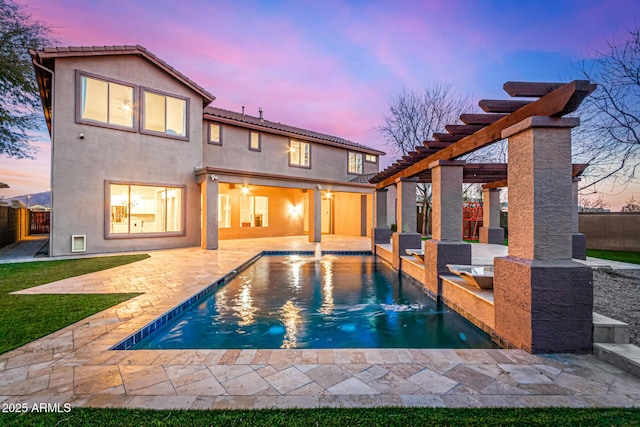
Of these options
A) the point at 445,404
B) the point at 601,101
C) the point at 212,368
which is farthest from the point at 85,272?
the point at 601,101

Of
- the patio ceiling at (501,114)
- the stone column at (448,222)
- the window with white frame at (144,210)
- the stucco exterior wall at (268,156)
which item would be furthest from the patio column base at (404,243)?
the window with white frame at (144,210)

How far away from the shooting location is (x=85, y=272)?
23.9 ft

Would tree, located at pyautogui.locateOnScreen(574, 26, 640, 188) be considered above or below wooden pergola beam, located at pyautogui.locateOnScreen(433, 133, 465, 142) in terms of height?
above

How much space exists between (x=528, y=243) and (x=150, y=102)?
1334 centimetres

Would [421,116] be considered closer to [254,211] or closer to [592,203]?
[592,203]

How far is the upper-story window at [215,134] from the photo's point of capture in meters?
14.0

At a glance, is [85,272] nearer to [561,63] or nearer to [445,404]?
[445,404]

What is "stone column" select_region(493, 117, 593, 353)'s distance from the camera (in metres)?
3.08

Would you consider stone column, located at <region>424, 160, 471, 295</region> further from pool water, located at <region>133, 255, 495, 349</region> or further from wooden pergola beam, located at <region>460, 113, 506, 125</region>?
wooden pergola beam, located at <region>460, 113, 506, 125</region>

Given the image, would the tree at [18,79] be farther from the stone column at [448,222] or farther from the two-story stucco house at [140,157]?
the stone column at [448,222]

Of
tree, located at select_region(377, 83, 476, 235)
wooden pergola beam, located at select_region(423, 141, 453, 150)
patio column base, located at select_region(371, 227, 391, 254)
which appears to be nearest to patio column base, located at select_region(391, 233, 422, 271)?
patio column base, located at select_region(371, 227, 391, 254)

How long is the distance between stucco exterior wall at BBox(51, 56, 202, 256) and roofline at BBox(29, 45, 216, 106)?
27cm

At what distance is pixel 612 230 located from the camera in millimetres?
11500

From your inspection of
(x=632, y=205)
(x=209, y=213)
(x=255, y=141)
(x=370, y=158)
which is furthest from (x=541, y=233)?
(x=370, y=158)
